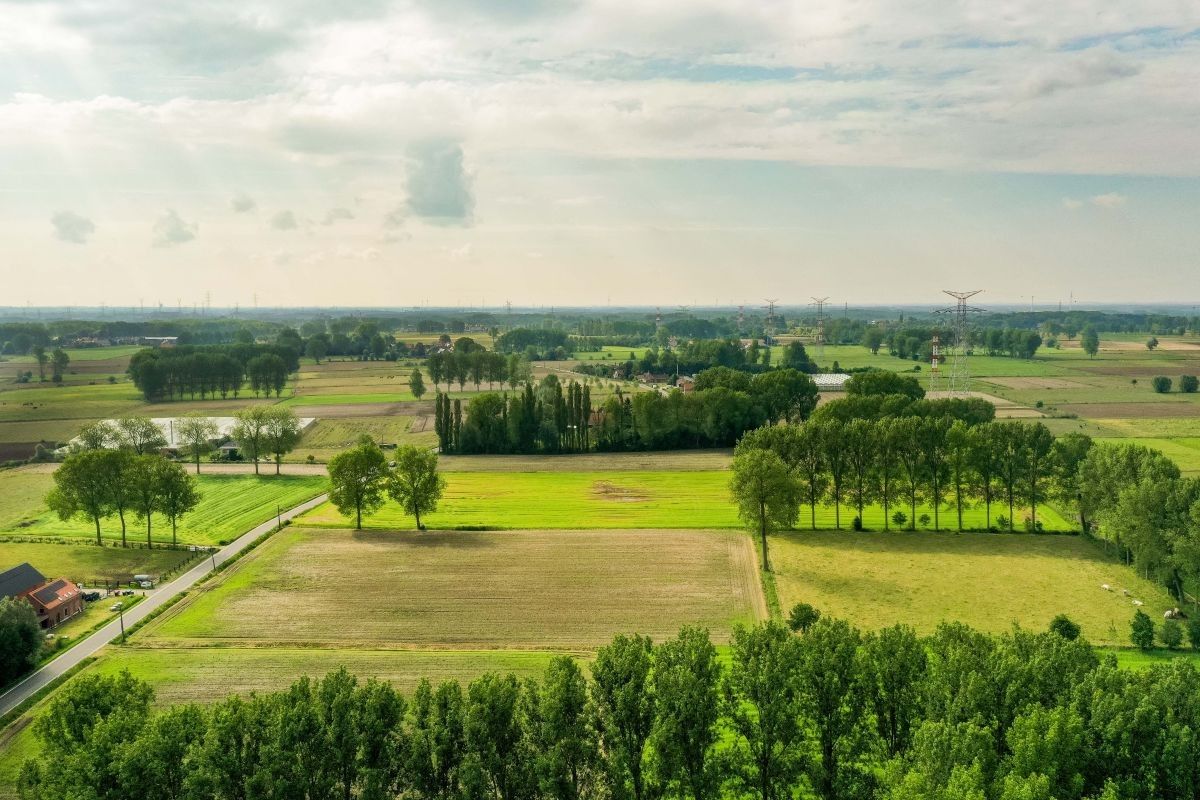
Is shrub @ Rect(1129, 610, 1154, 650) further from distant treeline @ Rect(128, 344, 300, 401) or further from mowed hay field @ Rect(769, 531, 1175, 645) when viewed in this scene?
distant treeline @ Rect(128, 344, 300, 401)

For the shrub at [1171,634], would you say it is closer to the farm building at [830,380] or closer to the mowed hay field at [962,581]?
the mowed hay field at [962,581]

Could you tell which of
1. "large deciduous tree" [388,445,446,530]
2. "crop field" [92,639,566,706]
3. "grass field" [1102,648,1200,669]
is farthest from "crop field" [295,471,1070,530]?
"crop field" [92,639,566,706]

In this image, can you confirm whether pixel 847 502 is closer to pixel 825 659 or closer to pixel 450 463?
pixel 825 659

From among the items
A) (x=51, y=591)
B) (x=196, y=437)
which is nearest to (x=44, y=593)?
(x=51, y=591)

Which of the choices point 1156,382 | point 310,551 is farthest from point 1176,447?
point 310,551

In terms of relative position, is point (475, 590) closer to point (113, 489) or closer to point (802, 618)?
point (802, 618)

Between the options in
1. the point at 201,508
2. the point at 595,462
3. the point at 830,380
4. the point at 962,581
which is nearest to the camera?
the point at 962,581
